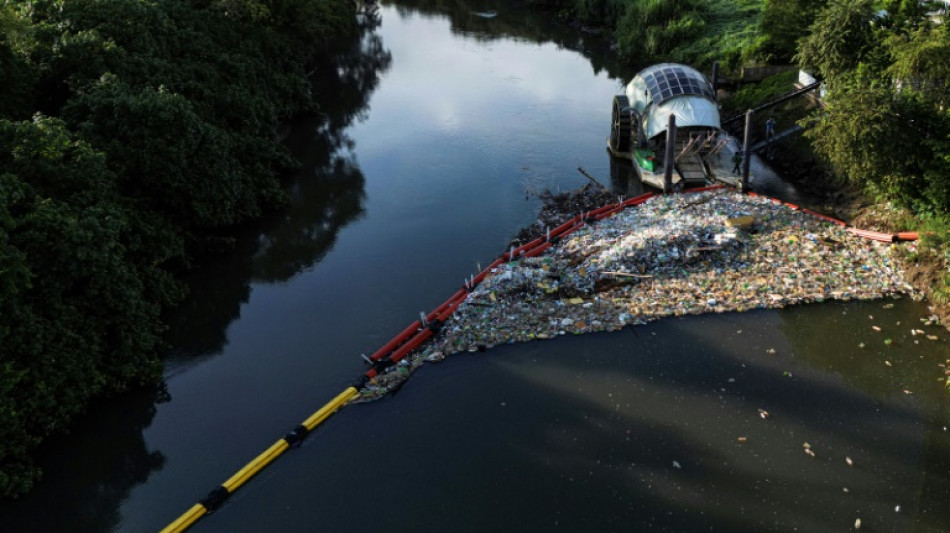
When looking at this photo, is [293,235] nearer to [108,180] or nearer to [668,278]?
[108,180]

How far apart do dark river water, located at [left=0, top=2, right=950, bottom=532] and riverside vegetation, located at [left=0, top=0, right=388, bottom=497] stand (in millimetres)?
1333

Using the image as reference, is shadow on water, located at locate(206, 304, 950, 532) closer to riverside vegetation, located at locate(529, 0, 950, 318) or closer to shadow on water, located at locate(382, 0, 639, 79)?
riverside vegetation, located at locate(529, 0, 950, 318)

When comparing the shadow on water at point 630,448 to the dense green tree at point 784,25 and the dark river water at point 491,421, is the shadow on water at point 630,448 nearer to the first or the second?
the dark river water at point 491,421

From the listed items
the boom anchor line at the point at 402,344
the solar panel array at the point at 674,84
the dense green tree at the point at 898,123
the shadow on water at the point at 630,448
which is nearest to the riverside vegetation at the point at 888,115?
the dense green tree at the point at 898,123

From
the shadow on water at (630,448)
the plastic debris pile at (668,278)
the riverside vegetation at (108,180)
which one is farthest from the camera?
the plastic debris pile at (668,278)

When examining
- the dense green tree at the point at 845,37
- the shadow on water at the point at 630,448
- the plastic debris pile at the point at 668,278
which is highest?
the dense green tree at the point at 845,37

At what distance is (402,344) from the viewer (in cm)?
1892

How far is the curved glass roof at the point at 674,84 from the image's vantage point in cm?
2870

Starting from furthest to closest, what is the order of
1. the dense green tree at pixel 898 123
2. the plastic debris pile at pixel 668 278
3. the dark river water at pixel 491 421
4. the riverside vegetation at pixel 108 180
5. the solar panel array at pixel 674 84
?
the solar panel array at pixel 674 84 → the dense green tree at pixel 898 123 → the plastic debris pile at pixel 668 278 → the riverside vegetation at pixel 108 180 → the dark river water at pixel 491 421

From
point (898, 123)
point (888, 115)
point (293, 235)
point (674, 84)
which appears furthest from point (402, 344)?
point (674, 84)

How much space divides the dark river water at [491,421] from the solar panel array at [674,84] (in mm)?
9838

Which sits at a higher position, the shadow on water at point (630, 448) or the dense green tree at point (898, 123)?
the dense green tree at point (898, 123)

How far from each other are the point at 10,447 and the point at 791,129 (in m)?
28.6

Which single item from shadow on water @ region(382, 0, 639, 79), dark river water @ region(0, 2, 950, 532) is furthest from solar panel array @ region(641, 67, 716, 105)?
shadow on water @ region(382, 0, 639, 79)
